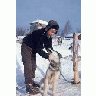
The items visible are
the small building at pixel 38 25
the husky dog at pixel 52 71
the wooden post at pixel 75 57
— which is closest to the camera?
the husky dog at pixel 52 71

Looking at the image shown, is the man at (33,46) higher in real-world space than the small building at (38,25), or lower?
lower

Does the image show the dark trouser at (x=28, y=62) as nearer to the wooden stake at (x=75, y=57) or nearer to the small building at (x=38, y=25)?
the small building at (x=38, y=25)

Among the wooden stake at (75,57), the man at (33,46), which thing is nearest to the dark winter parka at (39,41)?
the man at (33,46)

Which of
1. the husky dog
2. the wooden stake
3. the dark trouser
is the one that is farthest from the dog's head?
the wooden stake

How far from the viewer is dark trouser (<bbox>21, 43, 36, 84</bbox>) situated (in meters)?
1.99

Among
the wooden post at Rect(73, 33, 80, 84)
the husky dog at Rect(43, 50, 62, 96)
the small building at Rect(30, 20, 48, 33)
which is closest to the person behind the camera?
the husky dog at Rect(43, 50, 62, 96)

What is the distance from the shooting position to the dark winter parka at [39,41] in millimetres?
1887

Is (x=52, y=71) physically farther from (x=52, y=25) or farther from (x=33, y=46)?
(x=52, y=25)

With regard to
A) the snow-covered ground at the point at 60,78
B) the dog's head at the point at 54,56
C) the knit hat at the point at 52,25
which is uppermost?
the knit hat at the point at 52,25

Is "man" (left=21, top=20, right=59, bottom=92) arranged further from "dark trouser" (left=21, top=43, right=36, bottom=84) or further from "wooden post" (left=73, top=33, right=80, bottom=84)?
"wooden post" (left=73, top=33, right=80, bottom=84)
